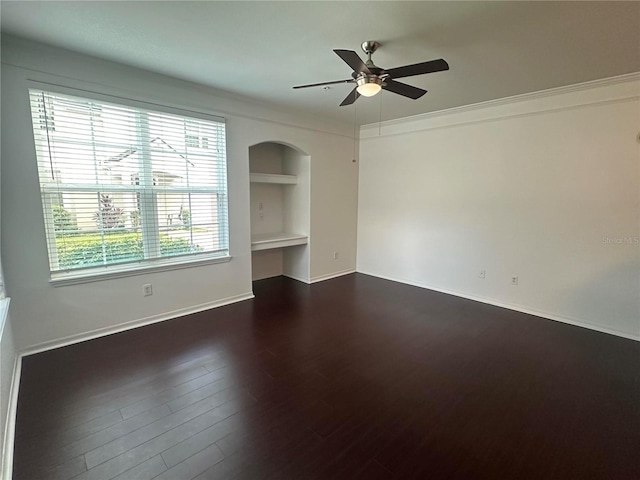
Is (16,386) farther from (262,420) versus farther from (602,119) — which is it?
(602,119)

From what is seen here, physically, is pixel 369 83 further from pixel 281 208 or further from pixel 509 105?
pixel 281 208

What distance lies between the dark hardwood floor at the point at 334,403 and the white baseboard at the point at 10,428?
0.13 ft

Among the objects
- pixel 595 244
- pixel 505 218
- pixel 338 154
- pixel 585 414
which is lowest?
pixel 585 414

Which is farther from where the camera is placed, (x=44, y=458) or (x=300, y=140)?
(x=300, y=140)

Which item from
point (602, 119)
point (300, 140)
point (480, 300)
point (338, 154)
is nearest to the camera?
point (602, 119)

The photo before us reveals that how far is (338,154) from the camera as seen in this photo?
5254 mm

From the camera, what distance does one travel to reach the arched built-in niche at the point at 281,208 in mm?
4910

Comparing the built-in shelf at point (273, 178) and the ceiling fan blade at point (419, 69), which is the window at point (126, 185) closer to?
the built-in shelf at point (273, 178)

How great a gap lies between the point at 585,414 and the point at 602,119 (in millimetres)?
2945

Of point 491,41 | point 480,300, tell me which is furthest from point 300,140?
point 480,300

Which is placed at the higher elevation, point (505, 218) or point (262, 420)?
point (505, 218)

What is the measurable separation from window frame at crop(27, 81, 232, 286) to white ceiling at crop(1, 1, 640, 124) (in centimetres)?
36

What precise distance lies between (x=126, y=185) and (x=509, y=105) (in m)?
4.54

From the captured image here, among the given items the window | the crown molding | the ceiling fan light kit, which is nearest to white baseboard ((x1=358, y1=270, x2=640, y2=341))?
the crown molding
